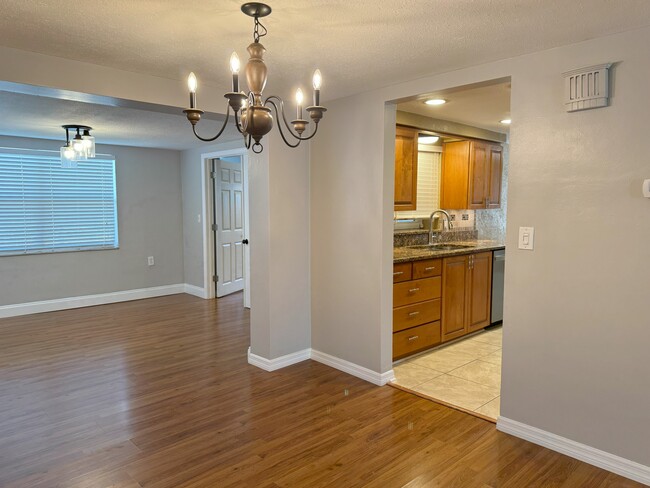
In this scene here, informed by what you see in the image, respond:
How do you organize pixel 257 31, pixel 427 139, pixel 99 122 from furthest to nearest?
pixel 427 139, pixel 99 122, pixel 257 31

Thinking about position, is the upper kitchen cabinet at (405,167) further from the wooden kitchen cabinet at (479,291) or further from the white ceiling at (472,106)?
the wooden kitchen cabinet at (479,291)

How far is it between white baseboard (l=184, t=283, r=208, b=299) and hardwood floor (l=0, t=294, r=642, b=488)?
7.51 feet

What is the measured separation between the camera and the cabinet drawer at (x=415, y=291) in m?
3.61

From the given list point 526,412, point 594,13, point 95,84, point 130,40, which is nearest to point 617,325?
point 526,412

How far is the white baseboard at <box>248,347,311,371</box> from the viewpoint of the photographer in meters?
3.63

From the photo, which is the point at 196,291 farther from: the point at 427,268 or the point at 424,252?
the point at 427,268

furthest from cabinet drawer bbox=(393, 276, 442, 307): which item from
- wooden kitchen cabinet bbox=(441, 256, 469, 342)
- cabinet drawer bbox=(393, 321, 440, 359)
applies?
cabinet drawer bbox=(393, 321, 440, 359)

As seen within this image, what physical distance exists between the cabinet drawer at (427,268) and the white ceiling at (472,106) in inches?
52.1

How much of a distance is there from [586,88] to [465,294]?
2404 millimetres

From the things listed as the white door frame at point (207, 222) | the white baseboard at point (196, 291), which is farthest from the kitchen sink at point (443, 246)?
the white baseboard at point (196, 291)

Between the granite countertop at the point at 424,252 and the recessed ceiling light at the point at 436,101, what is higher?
the recessed ceiling light at the point at 436,101

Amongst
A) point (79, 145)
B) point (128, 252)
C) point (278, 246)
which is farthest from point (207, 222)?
point (278, 246)

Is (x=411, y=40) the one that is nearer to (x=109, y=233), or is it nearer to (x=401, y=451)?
(x=401, y=451)

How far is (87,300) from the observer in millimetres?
5980
